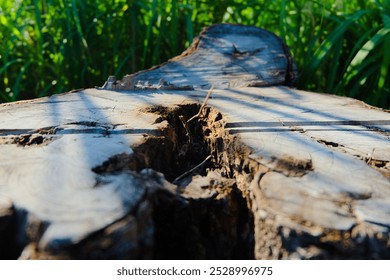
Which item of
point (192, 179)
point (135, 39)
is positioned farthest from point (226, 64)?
point (192, 179)

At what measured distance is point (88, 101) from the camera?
149 centimetres

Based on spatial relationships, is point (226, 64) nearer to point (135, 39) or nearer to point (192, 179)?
point (135, 39)

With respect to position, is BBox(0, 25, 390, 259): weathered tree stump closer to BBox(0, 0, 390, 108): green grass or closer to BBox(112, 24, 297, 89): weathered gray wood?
BBox(112, 24, 297, 89): weathered gray wood

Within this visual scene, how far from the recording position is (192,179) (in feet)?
3.57

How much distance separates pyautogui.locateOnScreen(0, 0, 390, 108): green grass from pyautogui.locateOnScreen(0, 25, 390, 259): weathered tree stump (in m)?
0.85

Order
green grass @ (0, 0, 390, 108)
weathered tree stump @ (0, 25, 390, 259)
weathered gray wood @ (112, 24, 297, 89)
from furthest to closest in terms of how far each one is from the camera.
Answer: green grass @ (0, 0, 390, 108) → weathered gray wood @ (112, 24, 297, 89) → weathered tree stump @ (0, 25, 390, 259)

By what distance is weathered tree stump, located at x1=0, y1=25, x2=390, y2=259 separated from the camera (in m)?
0.84

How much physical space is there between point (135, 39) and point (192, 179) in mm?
1516

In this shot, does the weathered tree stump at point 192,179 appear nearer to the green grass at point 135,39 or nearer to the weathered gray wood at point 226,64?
the weathered gray wood at point 226,64

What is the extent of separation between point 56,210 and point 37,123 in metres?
0.47

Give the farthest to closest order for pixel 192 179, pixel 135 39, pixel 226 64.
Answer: pixel 135 39 < pixel 226 64 < pixel 192 179

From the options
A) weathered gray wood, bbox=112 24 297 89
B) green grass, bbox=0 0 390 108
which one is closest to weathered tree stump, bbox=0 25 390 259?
weathered gray wood, bbox=112 24 297 89
